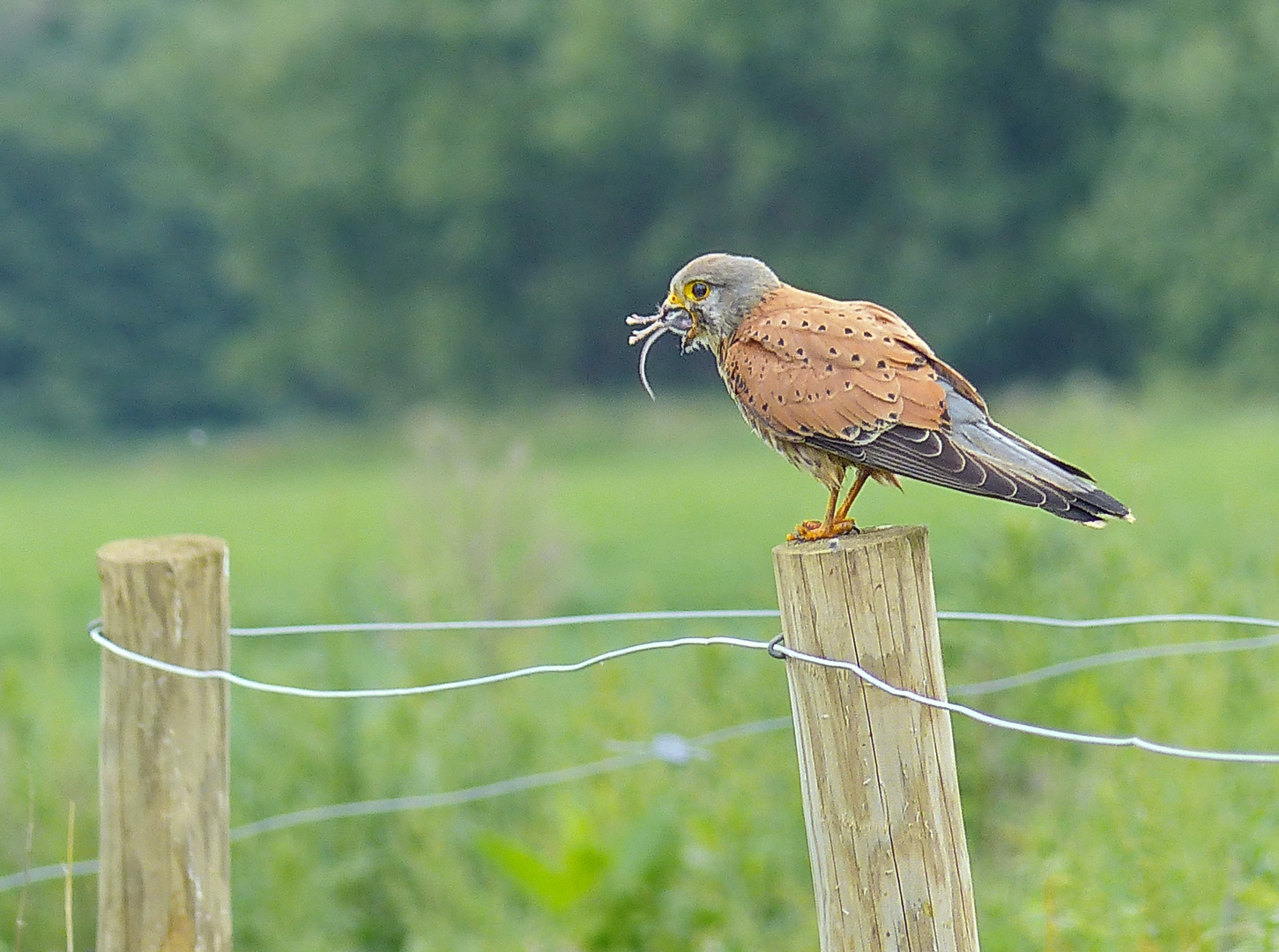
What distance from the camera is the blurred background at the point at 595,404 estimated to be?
15.0 feet

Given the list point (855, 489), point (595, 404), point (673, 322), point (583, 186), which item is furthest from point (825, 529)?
point (583, 186)

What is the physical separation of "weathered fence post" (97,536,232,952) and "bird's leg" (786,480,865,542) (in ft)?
3.08

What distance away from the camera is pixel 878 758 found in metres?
2.12

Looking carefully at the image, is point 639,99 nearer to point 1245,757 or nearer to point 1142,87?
point 1142,87

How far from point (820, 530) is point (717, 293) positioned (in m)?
0.52

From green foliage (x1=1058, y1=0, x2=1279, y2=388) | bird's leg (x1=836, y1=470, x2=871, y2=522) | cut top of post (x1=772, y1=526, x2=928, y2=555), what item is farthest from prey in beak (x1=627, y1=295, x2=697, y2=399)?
green foliage (x1=1058, y1=0, x2=1279, y2=388)

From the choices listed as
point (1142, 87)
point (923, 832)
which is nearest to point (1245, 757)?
point (923, 832)

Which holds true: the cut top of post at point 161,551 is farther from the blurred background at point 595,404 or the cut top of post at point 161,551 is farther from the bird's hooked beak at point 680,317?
the blurred background at point 595,404

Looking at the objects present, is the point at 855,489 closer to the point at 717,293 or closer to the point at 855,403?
the point at 855,403

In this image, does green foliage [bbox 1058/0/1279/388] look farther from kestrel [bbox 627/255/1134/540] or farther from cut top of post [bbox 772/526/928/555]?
cut top of post [bbox 772/526/928/555]

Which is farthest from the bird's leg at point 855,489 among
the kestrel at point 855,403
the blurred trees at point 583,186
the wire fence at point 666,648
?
the blurred trees at point 583,186

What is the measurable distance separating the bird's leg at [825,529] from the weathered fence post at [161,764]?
0.94 meters

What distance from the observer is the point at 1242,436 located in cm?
1784

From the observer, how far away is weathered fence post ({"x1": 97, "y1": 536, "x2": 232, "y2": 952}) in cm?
266
